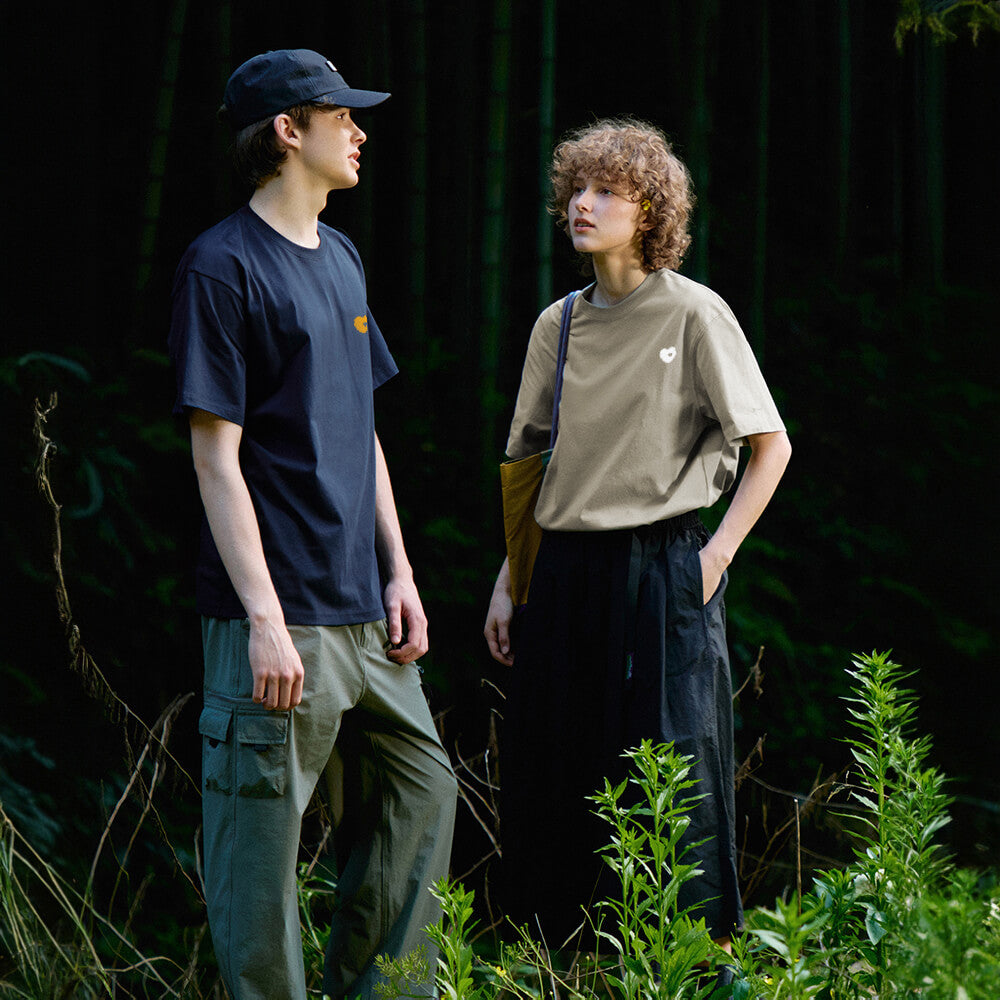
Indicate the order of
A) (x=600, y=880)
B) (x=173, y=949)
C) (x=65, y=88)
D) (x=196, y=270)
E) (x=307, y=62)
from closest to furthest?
(x=196, y=270) < (x=307, y=62) < (x=600, y=880) < (x=173, y=949) < (x=65, y=88)

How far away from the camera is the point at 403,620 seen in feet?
7.09

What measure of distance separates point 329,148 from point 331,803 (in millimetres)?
1149

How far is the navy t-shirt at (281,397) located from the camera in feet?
5.97

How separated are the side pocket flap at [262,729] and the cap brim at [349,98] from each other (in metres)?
1.01

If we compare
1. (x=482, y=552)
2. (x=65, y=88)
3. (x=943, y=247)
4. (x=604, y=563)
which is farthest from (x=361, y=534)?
(x=943, y=247)

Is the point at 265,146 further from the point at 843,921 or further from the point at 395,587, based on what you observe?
the point at 843,921

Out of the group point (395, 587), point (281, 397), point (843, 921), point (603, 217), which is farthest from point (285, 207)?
point (843, 921)

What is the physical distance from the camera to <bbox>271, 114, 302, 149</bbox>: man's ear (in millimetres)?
1933

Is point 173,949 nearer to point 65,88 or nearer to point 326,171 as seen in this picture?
point 326,171

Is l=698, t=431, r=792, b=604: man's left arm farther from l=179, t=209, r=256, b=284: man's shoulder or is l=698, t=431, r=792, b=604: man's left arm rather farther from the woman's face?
l=179, t=209, r=256, b=284: man's shoulder

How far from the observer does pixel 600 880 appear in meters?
2.12

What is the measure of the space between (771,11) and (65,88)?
2077 mm

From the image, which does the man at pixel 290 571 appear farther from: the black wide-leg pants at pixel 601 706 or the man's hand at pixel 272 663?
the black wide-leg pants at pixel 601 706

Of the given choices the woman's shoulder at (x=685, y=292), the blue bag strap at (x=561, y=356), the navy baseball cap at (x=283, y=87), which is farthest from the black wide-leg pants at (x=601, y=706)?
the navy baseball cap at (x=283, y=87)
